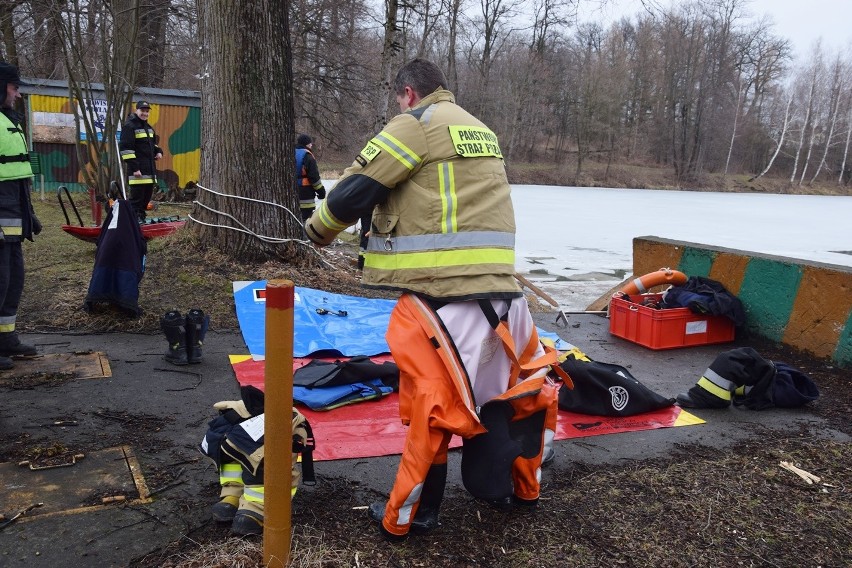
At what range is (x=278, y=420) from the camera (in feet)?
7.72

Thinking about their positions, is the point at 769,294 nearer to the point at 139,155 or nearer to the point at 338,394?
the point at 338,394

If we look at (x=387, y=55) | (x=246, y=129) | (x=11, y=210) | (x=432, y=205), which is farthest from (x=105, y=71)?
(x=432, y=205)

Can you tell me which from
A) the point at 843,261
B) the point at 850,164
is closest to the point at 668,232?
the point at 843,261

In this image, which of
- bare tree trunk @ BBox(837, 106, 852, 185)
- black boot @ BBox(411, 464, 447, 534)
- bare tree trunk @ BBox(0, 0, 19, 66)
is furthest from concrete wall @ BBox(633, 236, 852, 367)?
bare tree trunk @ BBox(837, 106, 852, 185)

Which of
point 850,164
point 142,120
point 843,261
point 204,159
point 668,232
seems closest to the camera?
point 204,159

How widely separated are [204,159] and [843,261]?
12237 mm

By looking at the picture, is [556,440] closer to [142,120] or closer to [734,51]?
[142,120]

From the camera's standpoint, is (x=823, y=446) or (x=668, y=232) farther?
(x=668, y=232)

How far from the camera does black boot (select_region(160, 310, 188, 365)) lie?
5.12 m

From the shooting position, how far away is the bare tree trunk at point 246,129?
289 inches

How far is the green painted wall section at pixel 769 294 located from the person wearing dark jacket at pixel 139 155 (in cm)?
872

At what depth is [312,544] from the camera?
276 cm

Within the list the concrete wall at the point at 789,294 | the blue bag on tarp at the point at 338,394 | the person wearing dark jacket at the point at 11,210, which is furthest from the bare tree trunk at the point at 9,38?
the concrete wall at the point at 789,294

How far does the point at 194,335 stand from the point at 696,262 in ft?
16.6
